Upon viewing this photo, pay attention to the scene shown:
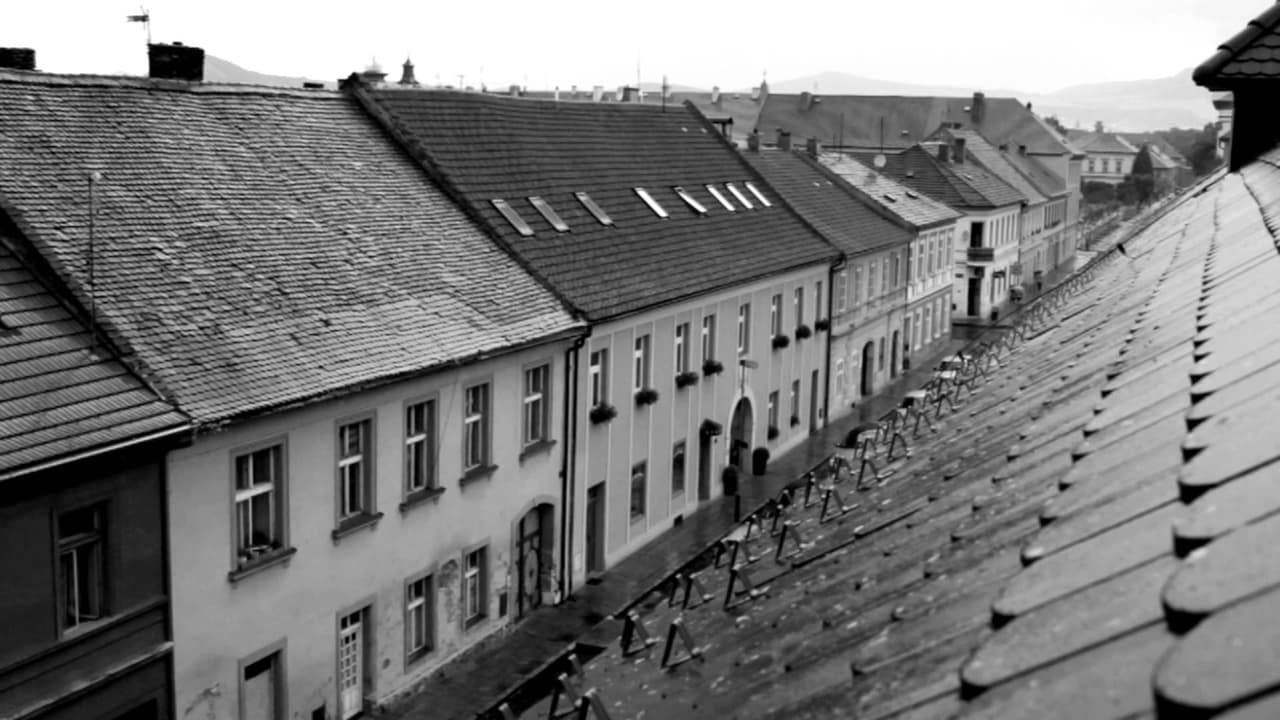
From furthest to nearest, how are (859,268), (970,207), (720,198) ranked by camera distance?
(970,207) → (859,268) → (720,198)

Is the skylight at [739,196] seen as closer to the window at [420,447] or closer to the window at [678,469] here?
the window at [678,469]

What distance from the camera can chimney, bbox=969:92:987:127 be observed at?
97.7 meters

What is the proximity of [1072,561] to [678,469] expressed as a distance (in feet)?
93.2

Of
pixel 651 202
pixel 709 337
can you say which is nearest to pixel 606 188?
pixel 651 202

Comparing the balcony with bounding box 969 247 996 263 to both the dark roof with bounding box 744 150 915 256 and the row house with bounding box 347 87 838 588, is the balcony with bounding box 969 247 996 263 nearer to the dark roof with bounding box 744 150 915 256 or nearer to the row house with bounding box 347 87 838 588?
the dark roof with bounding box 744 150 915 256

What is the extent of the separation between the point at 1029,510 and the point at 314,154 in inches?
795

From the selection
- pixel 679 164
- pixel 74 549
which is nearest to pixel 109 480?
pixel 74 549

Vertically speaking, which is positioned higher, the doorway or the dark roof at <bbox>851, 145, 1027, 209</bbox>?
the dark roof at <bbox>851, 145, 1027, 209</bbox>

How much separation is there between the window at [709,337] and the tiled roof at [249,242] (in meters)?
7.85

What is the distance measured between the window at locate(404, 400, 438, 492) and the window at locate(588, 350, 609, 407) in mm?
5800

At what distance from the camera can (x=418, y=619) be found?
2108cm

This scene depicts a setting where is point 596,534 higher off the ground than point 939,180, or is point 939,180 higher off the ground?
point 939,180

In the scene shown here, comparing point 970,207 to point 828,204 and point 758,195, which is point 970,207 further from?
point 758,195

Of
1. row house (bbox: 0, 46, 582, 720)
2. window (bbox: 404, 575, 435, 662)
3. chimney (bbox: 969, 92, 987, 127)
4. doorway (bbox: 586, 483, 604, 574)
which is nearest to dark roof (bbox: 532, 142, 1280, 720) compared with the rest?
row house (bbox: 0, 46, 582, 720)
